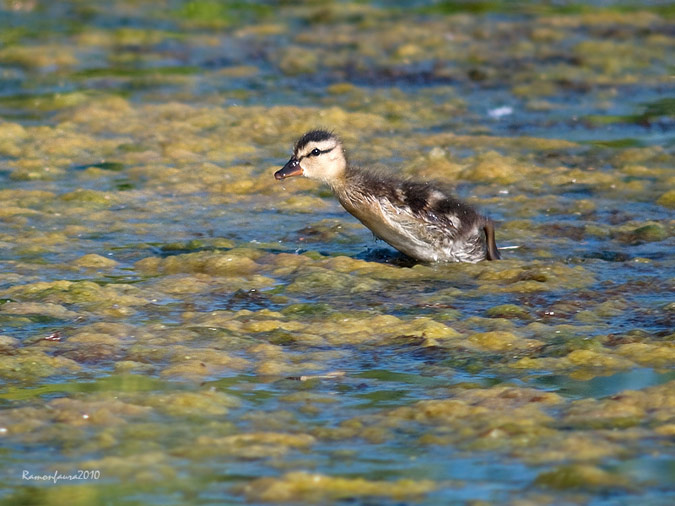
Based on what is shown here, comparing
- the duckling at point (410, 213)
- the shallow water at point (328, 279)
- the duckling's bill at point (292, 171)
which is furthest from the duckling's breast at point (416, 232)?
the duckling's bill at point (292, 171)

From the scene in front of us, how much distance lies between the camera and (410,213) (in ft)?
29.6

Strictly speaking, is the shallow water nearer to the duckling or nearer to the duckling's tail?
the duckling's tail

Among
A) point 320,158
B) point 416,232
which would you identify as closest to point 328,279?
point 416,232

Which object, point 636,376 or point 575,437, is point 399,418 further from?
point 636,376

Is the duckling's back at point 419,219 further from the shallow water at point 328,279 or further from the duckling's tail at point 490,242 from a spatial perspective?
the shallow water at point 328,279

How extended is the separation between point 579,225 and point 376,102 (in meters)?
4.63

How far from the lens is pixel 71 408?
621 cm

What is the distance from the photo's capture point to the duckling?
9.03 metres

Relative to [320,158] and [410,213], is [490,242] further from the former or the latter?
[320,158]

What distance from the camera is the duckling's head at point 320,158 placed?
30.8ft

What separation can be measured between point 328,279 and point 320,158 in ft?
3.94

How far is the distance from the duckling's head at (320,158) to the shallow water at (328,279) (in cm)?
55

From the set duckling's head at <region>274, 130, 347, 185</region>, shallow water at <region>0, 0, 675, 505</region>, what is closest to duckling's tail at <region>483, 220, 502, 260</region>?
shallow water at <region>0, 0, 675, 505</region>

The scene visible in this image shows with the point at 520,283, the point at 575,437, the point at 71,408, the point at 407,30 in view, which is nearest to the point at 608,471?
the point at 575,437
